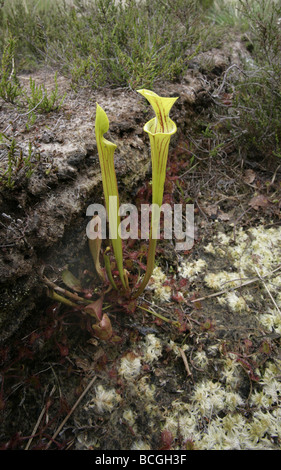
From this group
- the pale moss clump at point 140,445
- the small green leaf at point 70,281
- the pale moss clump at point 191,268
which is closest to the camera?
the pale moss clump at point 140,445

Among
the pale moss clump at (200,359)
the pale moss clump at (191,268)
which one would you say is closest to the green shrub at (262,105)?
the pale moss clump at (191,268)

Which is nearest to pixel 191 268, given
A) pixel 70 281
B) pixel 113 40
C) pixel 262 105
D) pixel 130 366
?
pixel 130 366

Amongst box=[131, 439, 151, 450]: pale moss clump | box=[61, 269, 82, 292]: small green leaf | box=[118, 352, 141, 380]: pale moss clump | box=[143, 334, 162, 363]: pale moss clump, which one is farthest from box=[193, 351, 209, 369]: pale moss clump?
box=[61, 269, 82, 292]: small green leaf

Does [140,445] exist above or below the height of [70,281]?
below

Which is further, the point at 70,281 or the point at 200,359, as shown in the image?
the point at 200,359

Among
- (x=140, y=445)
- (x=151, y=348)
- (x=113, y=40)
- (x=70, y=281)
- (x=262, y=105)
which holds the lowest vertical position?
(x=140, y=445)

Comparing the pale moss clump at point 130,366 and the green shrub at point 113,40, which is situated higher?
the green shrub at point 113,40

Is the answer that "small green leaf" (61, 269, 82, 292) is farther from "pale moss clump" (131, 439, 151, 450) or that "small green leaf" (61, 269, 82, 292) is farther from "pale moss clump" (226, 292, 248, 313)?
"pale moss clump" (226, 292, 248, 313)

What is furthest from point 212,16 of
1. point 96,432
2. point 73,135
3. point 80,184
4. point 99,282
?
point 96,432

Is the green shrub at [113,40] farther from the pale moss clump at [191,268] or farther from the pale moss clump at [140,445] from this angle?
the pale moss clump at [140,445]

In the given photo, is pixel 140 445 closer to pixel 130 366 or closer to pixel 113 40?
pixel 130 366

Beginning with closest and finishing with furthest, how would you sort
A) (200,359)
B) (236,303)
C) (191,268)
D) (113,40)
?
(200,359), (236,303), (191,268), (113,40)
